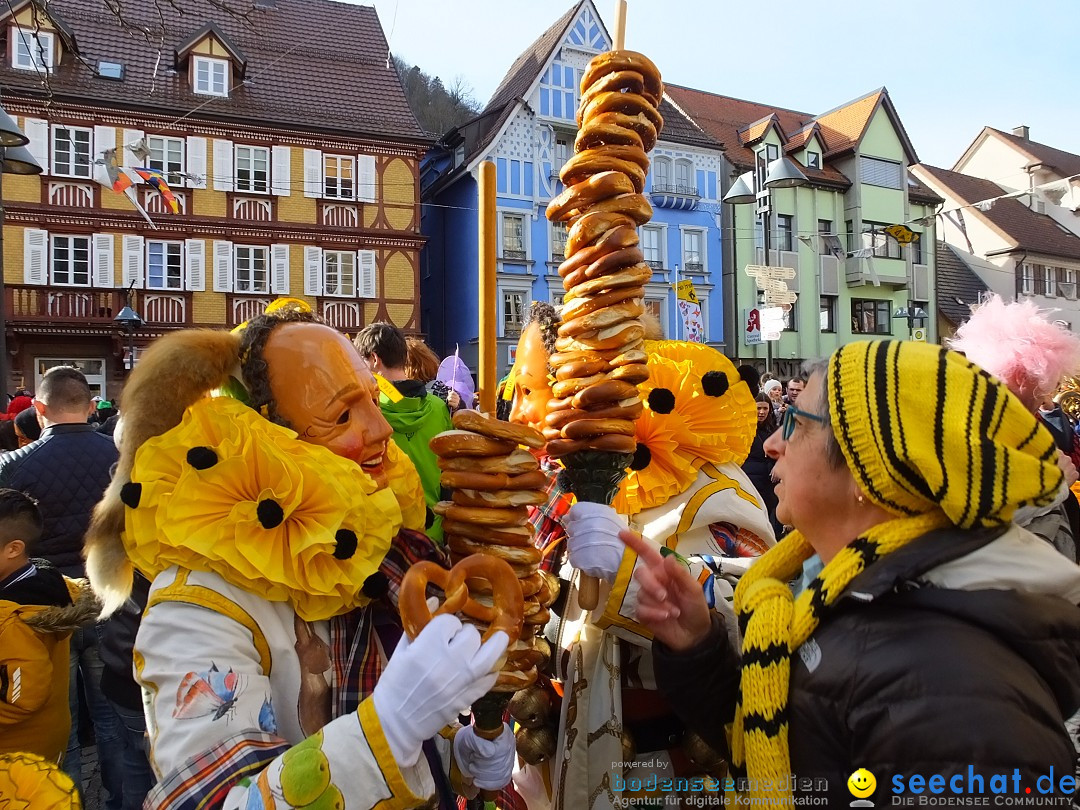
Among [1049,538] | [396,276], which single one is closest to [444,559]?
[1049,538]

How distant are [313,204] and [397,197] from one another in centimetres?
223

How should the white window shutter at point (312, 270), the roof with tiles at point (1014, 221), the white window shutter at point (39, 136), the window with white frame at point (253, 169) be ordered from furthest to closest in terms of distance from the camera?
the roof with tiles at point (1014, 221) < the white window shutter at point (312, 270) < the window with white frame at point (253, 169) < the white window shutter at point (39, 136)

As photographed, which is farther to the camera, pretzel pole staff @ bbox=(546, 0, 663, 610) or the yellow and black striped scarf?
pretzel pole staff @ bbox=(546, 0, 663, 610)

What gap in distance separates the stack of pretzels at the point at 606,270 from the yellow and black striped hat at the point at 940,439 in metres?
0.64

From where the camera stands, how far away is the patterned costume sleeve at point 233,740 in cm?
125

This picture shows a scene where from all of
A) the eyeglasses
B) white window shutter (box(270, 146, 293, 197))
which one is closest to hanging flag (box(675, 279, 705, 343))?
the eyeglasses

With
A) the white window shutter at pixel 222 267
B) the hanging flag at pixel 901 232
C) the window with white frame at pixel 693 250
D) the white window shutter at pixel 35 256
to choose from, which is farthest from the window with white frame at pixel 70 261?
the hanging flag at pixel 901 232

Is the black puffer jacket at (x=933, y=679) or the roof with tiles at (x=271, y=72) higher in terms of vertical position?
the roof with tiles at (x=271, y=72)

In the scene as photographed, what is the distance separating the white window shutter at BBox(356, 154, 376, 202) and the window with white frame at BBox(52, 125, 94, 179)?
6.16 meters

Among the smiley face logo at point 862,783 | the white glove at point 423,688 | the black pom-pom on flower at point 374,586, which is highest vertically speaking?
the black pom-pom on flower at point 374,586

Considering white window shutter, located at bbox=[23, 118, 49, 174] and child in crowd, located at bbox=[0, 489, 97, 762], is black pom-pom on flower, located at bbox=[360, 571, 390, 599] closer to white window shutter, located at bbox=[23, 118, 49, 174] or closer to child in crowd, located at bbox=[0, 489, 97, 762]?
child in crowd, located at bbox=[0, 489, 97, 762]

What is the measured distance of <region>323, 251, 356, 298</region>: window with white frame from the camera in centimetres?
1948

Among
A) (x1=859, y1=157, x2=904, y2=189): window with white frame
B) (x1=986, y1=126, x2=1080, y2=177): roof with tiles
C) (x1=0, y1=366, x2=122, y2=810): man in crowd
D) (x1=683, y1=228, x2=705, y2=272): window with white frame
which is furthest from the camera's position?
(x1=986, y1=126, x2=1080, y2=177): roof with tiles

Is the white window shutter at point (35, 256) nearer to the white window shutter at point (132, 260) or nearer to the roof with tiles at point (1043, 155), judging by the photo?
the white window shutter at point (132, 260)
